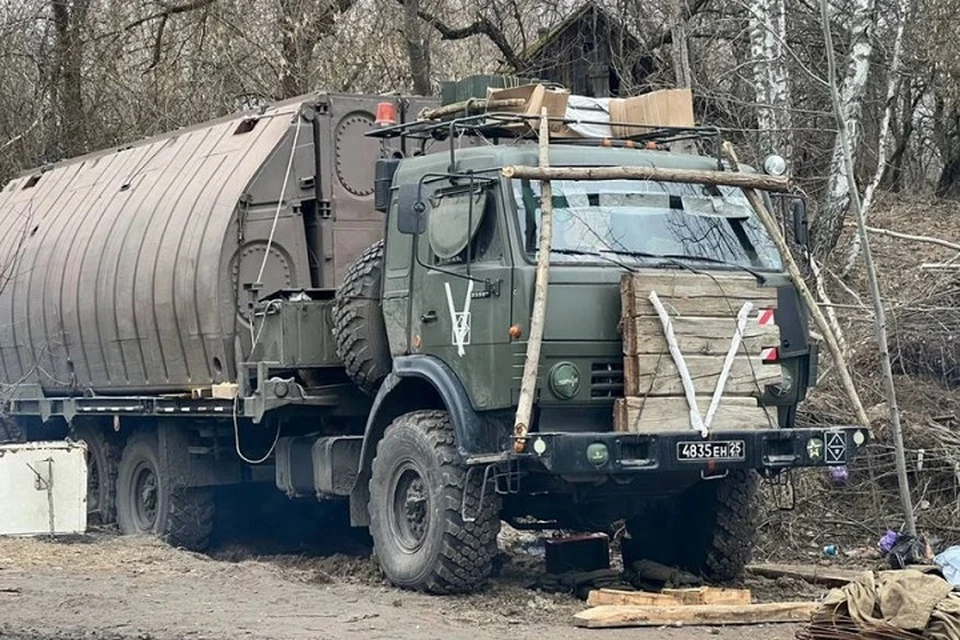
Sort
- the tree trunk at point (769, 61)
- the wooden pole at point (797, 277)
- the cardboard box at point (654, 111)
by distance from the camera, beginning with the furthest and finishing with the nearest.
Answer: the tree trunk at point (769, 61) → the cardboard box at point (654, 111) → the wooden pole at point (797, 277)

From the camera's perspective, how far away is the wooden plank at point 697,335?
379 inches

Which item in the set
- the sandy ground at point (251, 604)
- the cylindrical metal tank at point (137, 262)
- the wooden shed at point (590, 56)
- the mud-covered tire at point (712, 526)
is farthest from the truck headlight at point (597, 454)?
the wooden shed at point (590, 56)

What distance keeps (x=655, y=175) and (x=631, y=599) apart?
8.66 ft

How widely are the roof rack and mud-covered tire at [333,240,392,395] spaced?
0.90 m

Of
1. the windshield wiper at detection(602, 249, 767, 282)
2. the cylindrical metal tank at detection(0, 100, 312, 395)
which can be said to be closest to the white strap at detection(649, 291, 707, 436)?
the windshield wiper at detection(602, 249, 767, 282)

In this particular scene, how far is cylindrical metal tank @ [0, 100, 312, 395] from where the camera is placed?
12617 mm

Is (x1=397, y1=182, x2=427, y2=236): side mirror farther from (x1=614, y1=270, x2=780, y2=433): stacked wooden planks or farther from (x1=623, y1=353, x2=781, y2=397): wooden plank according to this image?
(x1=623, y1=353, x2=781, y2=397): wooden plank

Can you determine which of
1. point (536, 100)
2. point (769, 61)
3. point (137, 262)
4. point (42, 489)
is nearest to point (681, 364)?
point (536, 100)

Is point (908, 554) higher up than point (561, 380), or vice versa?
point (561, 380)

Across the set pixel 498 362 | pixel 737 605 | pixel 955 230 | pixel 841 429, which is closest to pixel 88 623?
pixel 498 362

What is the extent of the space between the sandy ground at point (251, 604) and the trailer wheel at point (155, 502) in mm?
1279

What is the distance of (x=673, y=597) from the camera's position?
385 inches

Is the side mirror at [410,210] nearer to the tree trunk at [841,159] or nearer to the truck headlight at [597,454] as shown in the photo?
the truck headlight at [597,454]

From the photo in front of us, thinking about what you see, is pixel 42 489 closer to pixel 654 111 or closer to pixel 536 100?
A: pixel 536 100
